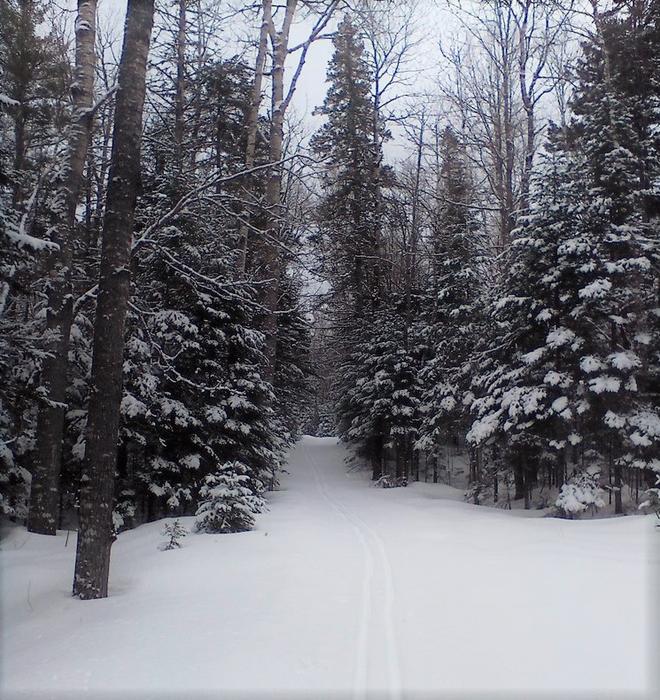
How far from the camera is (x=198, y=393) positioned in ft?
43.2

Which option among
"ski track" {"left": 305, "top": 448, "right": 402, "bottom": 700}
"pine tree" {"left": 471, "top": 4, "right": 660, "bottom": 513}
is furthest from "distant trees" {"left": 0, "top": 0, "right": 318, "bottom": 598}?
"pine tree" {"left": 471, "top": 4, "right": 660, "bottom": 513}

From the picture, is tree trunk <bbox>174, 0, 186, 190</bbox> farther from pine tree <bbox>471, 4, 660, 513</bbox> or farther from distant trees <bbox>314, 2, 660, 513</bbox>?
pine tree <bbox>471, 4, 660, 513</bbox>

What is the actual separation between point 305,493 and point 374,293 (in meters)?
10.4

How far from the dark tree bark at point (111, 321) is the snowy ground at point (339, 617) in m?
0.55

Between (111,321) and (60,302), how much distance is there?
4147 mm

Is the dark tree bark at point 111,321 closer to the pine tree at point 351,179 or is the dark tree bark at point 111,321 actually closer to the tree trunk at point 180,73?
the tree trunk at point 180,73

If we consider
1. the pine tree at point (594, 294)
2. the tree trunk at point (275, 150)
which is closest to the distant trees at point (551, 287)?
the pine tree at point (594, 294)

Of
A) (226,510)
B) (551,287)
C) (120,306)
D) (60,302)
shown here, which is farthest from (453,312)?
(120,306)

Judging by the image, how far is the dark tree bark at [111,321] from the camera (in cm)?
577

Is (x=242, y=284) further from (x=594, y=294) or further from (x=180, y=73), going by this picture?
(x=180, y=73)

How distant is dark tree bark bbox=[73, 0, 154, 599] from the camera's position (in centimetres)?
577

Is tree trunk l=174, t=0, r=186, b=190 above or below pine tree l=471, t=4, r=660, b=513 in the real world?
above

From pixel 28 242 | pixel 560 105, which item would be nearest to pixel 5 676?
pixel 28 242

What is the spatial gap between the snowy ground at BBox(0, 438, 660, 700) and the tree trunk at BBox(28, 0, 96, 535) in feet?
A: 2.70
